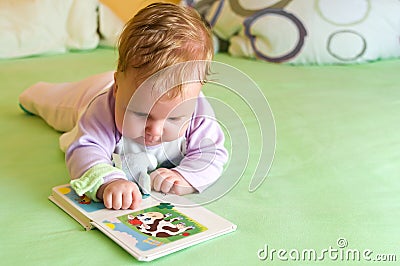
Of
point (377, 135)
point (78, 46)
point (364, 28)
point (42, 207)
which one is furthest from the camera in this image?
point (78, 46)

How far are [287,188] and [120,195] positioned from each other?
287 mm

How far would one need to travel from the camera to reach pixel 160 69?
88 centimetres

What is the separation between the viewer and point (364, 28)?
1868 mm

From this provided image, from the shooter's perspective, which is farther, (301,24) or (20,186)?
(301,24)

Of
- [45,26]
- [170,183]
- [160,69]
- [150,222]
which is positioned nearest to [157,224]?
[150,222]

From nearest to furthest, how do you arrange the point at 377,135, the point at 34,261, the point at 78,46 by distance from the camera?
1. the point at 34,261
2. the point at 377,135
3. the point at 78,46

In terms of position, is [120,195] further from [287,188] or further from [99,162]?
[287,188]

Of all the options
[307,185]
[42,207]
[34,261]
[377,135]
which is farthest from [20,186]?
[377,135]

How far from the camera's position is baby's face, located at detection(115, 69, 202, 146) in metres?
0.90

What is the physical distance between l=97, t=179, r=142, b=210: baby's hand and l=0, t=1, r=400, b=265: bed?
0.21 feet

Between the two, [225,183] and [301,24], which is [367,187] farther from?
[301,24]

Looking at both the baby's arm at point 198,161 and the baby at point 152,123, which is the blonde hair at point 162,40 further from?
the baby's arm at point 198,161

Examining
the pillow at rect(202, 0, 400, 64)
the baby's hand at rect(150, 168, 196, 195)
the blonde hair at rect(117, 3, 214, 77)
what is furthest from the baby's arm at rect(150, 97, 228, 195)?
the pillow at rect(202, 0, 400, 64)

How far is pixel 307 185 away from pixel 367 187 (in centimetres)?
A: 10
